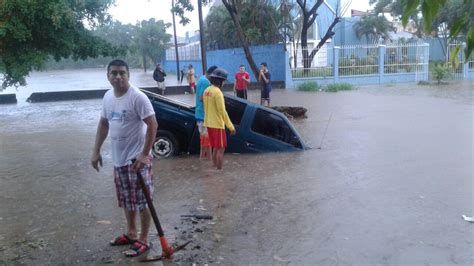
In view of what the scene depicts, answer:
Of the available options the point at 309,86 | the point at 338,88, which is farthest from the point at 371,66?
the point at 309,86

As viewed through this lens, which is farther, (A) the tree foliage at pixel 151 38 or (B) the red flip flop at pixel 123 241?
(A) the tree foliage at pixel 151 38

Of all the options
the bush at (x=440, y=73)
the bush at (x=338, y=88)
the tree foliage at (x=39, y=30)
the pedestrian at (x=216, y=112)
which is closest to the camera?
the tree foliage at (x=39, y=30)

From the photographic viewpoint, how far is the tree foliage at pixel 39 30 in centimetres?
644

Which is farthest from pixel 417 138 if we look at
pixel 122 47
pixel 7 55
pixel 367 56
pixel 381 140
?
pixel 367 56

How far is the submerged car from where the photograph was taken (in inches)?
350

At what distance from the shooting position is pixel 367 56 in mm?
28219

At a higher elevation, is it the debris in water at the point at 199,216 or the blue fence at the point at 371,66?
the blue fence at the point at 371,66

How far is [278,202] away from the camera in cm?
613

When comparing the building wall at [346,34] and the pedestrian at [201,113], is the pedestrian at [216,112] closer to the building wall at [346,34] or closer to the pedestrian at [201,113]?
the pedestrian at [201,113]

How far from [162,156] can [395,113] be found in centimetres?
858

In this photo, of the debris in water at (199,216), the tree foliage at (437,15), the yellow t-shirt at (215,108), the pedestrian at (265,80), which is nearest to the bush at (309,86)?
the pedestrian at (265,80)

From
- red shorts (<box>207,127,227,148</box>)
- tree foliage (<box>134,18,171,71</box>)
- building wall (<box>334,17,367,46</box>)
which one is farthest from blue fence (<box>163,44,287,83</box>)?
tree foliage (<box>134,18,171,71</box>)

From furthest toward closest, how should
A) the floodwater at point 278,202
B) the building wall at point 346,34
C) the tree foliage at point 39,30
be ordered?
1. the building wall at point 346,34
2. the tree foliage at point 39,30
3. the floodwater at point 278,202

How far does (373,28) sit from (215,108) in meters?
42.5
